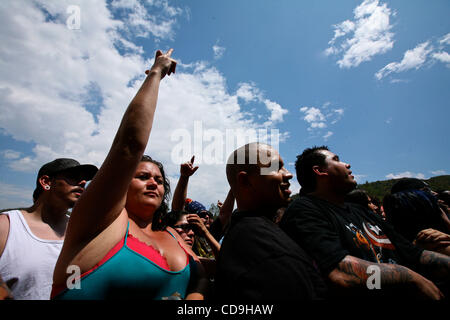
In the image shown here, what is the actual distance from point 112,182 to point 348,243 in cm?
209

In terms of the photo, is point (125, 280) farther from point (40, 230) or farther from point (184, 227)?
point (184, 227)

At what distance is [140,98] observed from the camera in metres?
1.13

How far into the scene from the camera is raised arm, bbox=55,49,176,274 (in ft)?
3.29

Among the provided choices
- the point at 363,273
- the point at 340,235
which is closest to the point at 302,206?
→ the point at 340,235

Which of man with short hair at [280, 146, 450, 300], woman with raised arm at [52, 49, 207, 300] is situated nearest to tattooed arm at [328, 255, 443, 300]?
man with short hair at [280, 146, 450, 300]

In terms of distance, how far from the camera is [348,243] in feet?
6.62

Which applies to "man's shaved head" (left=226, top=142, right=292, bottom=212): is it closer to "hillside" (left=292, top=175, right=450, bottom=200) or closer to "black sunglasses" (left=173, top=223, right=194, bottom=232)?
"black sunglasses" (left=173, top=223, right=194, bottom=232)
